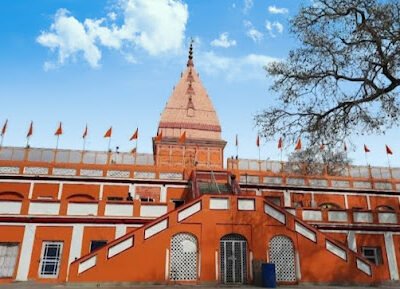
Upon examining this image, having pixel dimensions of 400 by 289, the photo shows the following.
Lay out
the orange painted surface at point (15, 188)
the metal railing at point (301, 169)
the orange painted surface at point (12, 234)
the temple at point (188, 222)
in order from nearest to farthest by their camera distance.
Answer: the temple at point (188, 222) < the orange painted surface at point (12, 234) < the orange painted surface at point (15, 188) < the metal railing at point (301, 169)

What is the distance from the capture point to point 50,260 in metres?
17.1

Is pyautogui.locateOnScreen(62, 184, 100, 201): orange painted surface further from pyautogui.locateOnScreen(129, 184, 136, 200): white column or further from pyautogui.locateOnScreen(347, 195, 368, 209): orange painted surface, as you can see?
pyautogui.locateOnScreen(347, 195, 368, 209): orange painted surface

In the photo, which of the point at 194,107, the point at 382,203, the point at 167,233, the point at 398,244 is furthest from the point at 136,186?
the point at 194,107

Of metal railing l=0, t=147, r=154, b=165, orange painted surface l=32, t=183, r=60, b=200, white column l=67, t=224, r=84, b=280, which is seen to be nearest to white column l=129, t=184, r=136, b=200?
metal railing l=0, t=147, r=154, b=165

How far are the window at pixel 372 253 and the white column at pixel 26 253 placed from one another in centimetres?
1740

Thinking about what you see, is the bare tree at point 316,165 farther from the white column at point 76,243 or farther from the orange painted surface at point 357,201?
the white column at point 76,243

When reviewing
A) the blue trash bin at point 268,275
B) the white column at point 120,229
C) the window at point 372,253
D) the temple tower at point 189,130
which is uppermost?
the temple tower at point 189,130

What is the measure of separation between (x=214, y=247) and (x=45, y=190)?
Result: 41.7 feet

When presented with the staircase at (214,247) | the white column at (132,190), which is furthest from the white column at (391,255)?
the white column at (132,190)

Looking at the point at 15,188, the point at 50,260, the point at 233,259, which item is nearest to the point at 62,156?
the point at 15,188

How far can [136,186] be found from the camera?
74.1 feet

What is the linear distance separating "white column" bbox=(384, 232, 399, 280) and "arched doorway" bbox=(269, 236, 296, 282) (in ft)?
25.0

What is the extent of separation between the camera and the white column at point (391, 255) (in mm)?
18500

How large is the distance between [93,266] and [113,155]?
1255 cm
